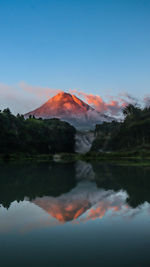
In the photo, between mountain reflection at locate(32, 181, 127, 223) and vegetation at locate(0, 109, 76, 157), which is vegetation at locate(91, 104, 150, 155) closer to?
vegetation at locate(0, 109, 76, 157)

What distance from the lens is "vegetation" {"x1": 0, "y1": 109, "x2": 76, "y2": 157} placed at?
399 ft

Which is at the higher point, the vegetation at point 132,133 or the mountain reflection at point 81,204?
the vegetation at point 132,133

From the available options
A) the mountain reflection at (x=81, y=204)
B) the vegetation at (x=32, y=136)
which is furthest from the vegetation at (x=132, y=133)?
the mountain reflection at (x=81, y=204)

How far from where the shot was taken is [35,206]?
16.4 metres

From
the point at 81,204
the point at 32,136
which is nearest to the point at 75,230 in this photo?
the point at 81,204

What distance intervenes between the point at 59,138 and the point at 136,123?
186ft

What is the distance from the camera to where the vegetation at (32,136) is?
121500 mm

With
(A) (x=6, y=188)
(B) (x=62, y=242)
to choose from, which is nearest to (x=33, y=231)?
(B) (x=62, y=242)

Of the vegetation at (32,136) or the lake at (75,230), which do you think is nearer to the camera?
the lake at (75,230)

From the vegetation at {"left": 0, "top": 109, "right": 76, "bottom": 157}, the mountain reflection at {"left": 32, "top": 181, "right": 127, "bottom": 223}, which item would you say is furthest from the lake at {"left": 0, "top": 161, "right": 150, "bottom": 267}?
the vegetation at {"left": 0, "top": 109, "right": 76, "bottom": 157}

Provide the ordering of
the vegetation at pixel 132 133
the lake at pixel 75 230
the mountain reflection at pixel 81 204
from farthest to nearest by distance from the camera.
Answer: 1. the vegetation at pixel 132 133
2. the mountain reflection at pixel 81 204
3. the lake at pixel 75 230

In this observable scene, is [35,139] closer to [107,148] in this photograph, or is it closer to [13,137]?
[13,137]

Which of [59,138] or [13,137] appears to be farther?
[59,138]

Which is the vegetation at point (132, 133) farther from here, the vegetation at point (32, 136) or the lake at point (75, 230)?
the lake at point (75, 230)
